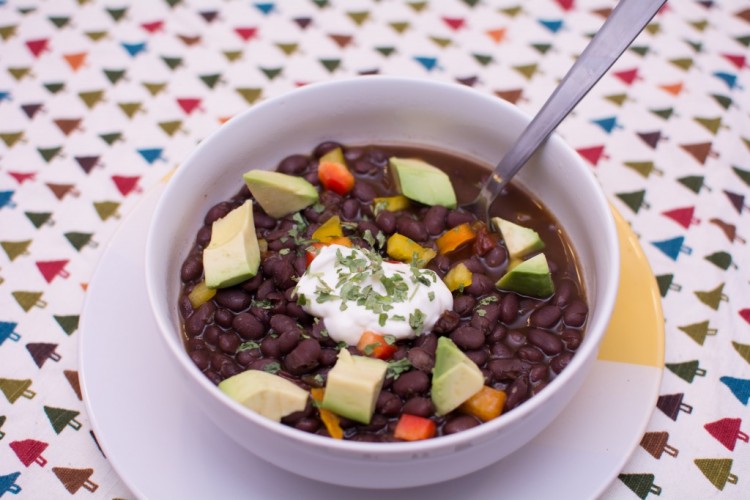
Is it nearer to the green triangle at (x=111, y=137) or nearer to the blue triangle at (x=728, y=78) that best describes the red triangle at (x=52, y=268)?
the green triangle at (x=111, y=137)

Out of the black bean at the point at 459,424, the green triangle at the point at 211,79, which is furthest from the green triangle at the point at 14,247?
the black bean at the point at 459,424

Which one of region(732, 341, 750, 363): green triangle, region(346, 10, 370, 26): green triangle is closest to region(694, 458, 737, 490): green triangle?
region(732, 341, 750, 363): green triangle

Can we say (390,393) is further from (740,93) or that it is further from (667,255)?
(740,93)

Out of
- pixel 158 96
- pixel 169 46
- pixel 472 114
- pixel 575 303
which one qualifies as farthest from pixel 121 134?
pixel 575 303

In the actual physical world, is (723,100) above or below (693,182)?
above

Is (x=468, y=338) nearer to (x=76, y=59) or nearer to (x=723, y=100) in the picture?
(x=723, y=100)

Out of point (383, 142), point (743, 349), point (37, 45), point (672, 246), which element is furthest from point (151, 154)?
point (743, 349)
